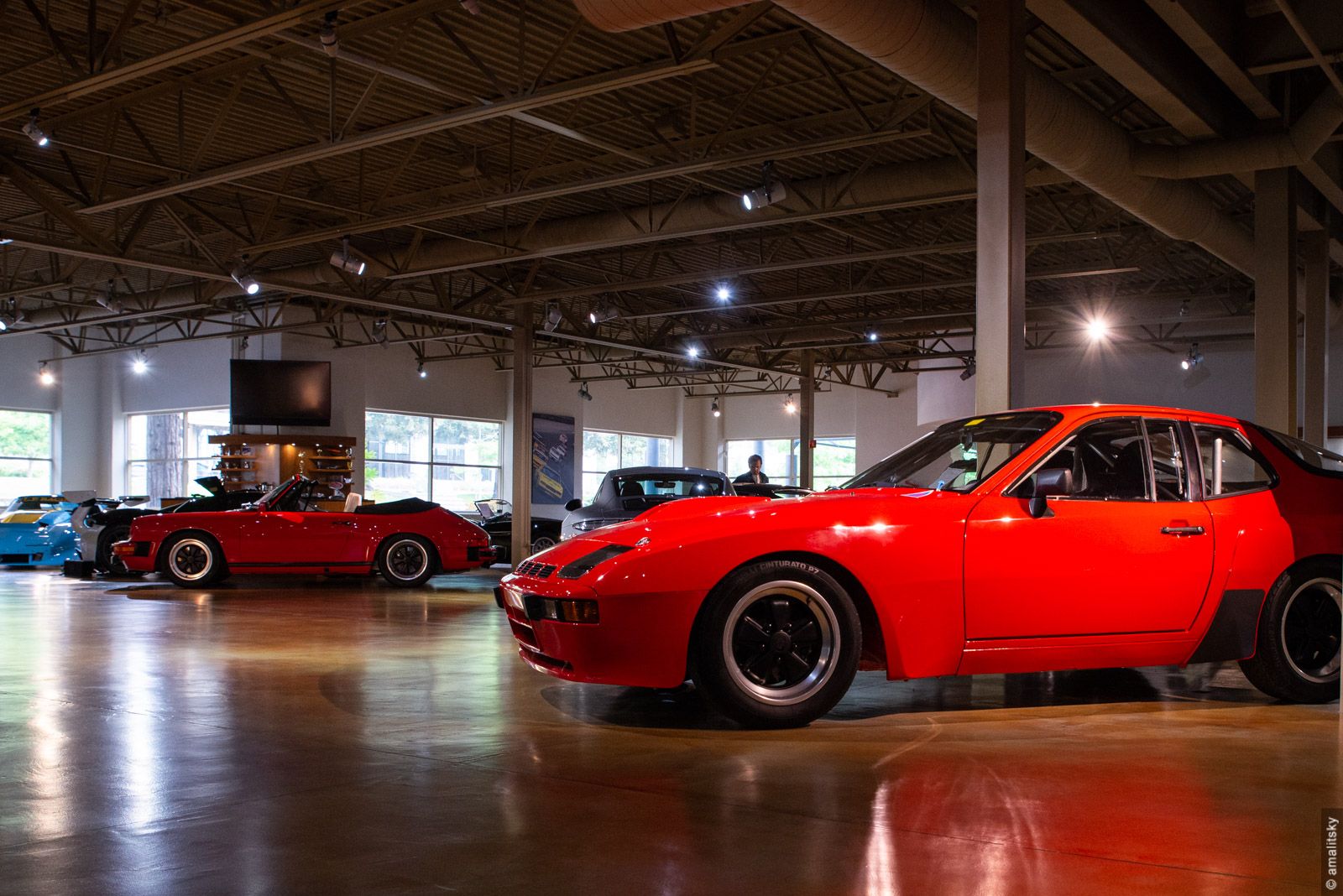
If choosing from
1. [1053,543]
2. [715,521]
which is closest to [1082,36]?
[1053,543]

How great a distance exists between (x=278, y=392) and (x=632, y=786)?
2592 centimetres

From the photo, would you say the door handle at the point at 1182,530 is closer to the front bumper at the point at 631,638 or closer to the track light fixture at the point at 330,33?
the front bumper at the point at 631,638

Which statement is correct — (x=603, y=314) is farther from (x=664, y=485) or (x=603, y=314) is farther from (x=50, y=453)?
(x=50, y=453)

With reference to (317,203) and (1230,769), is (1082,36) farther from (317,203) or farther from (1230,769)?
(317,203)

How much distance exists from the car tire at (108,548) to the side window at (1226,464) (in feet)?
46.6

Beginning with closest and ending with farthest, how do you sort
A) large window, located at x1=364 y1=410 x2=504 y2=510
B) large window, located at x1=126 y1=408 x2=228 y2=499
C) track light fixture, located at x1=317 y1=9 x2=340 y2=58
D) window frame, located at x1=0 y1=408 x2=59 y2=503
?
track light fixture, located at x1=317 y1=9 x2=340 y2=58 → large window, located at x1=126 y1=408 x2=228 y2=499 → window frame, located at x1=0 y1=408 x2=59 y2=503 → large window, located at x1=364 y1=410 x2=504 y2=510

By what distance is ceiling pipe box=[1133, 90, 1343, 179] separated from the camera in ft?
38.1

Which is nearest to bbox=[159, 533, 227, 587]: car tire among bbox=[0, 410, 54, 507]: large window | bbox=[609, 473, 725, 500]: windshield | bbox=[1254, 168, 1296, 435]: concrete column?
bbox=[609, 473, 725, 500]: windshield

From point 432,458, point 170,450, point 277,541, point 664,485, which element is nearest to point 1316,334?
point 664,485

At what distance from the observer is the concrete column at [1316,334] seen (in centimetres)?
1445

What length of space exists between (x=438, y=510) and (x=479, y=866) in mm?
11549

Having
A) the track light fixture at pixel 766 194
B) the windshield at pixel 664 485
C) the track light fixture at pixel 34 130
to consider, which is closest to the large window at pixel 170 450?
the track light fixture at pixel 34 130

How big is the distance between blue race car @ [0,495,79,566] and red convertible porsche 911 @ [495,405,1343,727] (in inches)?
608

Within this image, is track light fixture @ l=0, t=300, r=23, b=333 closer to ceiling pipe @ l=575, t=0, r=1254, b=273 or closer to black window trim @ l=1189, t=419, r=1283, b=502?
ceiling pipe @ l=575, t=0, r=1254, b=273
